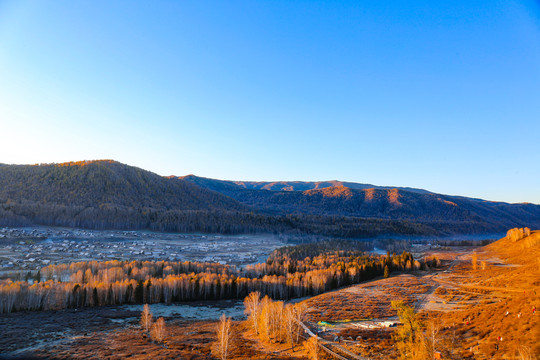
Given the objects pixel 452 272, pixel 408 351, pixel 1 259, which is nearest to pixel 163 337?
pixel 408 351

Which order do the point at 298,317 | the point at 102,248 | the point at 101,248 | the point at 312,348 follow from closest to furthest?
the point at 312,348
the point at 298,317
the point at 101,248
the point at 102,248

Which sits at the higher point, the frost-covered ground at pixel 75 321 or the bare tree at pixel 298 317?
the bare tree at pixel 298 317

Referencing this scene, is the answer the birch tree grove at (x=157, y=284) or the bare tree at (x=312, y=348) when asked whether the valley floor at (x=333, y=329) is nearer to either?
the bare tree at (x=312, y=348)

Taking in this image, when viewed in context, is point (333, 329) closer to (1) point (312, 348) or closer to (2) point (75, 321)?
(1) point (312, 348)

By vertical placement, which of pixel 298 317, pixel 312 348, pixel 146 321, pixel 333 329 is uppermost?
pixel 298 317

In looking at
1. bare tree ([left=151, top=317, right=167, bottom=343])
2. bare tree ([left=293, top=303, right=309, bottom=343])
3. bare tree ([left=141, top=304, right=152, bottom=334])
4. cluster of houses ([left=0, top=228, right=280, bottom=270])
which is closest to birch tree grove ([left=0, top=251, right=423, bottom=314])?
bare tree ([left=293, top=303, right=309, bottom=343])

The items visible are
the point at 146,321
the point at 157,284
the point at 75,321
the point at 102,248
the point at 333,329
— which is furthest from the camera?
the point at 102,248

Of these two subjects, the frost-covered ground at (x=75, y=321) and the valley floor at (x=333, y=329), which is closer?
the valley floor at (x=333, y=329)

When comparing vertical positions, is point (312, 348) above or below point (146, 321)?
above

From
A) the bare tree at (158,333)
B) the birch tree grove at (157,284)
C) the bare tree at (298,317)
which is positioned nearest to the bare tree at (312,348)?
the bare tree at (298,317)

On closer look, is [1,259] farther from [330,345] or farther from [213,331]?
[330,345]

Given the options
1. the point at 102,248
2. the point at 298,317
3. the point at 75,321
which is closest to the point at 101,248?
the point at 102,248

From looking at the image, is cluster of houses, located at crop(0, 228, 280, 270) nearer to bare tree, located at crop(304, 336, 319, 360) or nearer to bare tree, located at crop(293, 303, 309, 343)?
bare tree, located at crop(293, 303, 309, 343)

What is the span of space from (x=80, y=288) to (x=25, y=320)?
Answer: 386 inches
